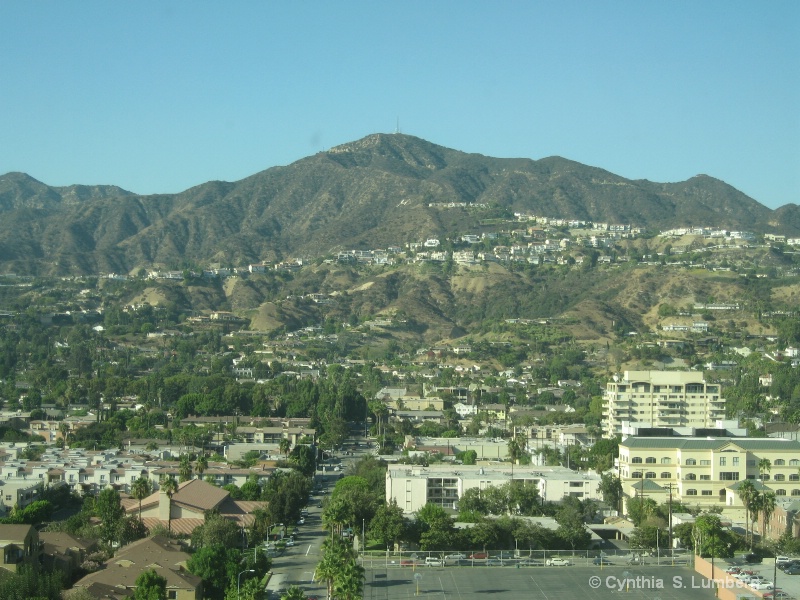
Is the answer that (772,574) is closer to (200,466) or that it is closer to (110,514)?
(110,514)

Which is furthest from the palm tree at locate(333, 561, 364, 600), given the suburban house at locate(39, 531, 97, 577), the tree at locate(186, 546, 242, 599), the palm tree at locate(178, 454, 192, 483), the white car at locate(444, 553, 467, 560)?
the palm tree at locate(178, 454, 192, 483)

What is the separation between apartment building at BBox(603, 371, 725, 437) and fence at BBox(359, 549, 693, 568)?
34412mm

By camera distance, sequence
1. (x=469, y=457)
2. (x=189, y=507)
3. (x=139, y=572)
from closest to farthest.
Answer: (x=139, y=572), (x=189, y=507), (x=469, y=457)

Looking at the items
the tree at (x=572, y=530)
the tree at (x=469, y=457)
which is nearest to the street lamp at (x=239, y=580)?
the tree at (x=572, y=530)

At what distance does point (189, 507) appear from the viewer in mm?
45938

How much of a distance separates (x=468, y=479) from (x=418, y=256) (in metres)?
130

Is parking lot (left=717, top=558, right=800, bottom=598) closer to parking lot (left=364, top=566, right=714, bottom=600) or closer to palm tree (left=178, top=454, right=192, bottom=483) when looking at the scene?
parking lot (left=364, top=566, right=714, bottom=600)

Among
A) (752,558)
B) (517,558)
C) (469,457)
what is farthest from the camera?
(469,457)

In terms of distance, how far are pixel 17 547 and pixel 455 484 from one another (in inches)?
970

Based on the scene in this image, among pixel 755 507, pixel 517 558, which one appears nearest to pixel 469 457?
pixel 755 507

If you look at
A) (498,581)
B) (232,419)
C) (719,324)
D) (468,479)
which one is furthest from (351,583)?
(719,324)

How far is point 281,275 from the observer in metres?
184

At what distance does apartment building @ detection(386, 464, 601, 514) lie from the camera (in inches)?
2032

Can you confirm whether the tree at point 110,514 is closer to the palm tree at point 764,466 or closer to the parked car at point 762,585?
the parked car at point 762,585
